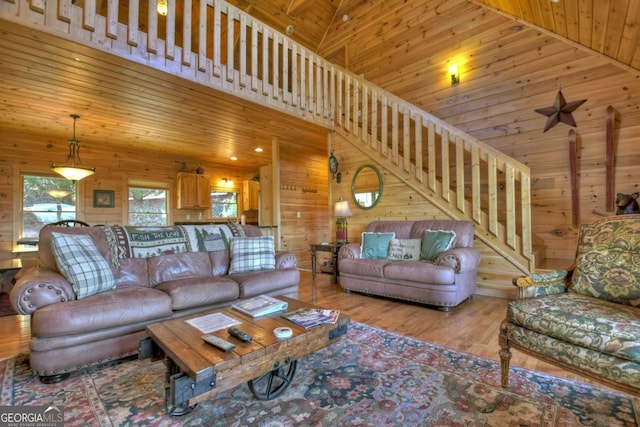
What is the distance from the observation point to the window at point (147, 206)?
6.27m

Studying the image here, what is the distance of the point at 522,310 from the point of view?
166 cm

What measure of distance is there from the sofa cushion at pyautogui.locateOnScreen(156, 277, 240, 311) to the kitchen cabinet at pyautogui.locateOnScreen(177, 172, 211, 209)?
449 centimetres

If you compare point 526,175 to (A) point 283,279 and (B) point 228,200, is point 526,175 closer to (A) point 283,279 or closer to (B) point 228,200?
(A) point 283,279

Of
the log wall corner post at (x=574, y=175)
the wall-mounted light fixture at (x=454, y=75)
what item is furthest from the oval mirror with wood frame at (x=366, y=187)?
the log wall corner post at (x=574, y=175)


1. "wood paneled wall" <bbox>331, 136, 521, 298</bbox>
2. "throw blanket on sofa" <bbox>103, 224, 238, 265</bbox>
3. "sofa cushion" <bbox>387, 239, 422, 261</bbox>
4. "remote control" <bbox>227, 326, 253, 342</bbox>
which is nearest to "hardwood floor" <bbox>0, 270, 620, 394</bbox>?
"wood paneled wall" <bbox>331, 136, 521, 298</bbox>

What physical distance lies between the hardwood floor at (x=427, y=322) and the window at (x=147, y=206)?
11.5 ft

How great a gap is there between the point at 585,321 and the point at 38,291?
3.01m

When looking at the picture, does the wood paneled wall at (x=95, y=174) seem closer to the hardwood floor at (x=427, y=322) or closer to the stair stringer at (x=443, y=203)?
the hardwood floor at (x=427, y=322)

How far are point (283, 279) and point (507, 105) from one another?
4.18m

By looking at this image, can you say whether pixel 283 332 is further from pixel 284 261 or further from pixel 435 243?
pixel 435 243

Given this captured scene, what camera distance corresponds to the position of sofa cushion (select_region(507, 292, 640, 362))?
1.30 metres

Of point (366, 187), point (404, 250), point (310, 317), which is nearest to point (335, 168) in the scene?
point (366, 187)

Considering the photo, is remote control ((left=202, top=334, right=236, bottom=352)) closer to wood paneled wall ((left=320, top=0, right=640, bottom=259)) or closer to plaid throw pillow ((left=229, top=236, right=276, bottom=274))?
plaid throw pillow ((left=229, top=236, right=276, bottom=274))

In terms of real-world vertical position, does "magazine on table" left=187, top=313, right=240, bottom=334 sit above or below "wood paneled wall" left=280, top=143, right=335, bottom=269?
below
